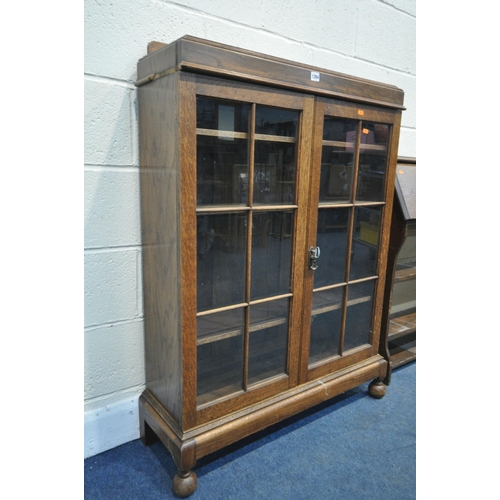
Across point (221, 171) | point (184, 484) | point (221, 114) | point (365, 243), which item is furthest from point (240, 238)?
point (184, 484)

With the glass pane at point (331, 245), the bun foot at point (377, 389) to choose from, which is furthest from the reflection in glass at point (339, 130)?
the bun foot at point (377, 389)

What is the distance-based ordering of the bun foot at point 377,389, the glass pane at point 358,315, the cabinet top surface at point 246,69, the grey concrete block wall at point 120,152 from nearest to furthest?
the cabinet top surface at point 246,69 < the grey concrete block wall at point 120,152 < the glass pane at point 358,315 < the bun foot at point 377,389

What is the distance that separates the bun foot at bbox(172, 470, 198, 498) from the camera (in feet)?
3.71

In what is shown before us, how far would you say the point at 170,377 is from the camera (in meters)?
1.18

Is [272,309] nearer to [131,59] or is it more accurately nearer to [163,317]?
[163,317]

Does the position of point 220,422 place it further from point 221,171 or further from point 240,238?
point 221,171

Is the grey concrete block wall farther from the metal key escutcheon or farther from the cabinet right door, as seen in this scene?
the metal key escutcheon

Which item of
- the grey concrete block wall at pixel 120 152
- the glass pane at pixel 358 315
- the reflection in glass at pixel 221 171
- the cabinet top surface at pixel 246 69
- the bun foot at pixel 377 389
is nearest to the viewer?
the cabinet top surface at pixel 246 69

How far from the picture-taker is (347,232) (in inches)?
56.2

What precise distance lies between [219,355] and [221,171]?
0.55m

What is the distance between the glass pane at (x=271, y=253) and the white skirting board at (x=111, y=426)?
0.59 meters

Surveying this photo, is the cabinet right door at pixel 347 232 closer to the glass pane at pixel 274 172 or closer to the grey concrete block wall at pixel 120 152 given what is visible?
the glass pane at pixel 274 172

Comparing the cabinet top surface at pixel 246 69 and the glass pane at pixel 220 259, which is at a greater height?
the cabinet top surface at pixel 246 69

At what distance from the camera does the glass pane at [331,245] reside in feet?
4.43
